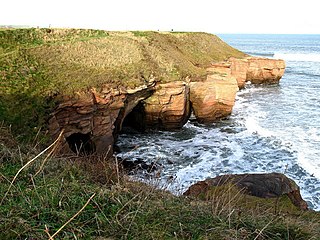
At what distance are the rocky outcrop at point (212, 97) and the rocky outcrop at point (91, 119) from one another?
4872 mm

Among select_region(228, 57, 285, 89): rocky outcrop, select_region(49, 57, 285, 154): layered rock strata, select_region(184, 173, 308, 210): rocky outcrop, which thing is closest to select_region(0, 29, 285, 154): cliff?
select_region(49, 57, 285, 154): layered rock strata

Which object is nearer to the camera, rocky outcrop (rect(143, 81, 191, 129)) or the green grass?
the green grass

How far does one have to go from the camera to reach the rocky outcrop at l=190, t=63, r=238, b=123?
1950 cm

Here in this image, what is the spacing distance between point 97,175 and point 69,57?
11.5 meters

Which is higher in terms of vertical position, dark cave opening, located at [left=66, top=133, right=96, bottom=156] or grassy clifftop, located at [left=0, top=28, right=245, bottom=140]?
grassy clifftop, located at [left=0, top=28, right=245, bottom=140]

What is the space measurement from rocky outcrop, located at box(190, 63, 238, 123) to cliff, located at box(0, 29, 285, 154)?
61 millimetres

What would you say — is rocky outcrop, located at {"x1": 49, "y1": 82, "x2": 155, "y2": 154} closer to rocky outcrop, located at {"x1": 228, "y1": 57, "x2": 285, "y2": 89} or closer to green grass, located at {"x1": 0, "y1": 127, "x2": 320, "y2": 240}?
green grass, located at {"x1": 0, "y1": 127, "x2": 320, "y2": 240}

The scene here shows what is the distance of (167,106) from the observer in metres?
17.9

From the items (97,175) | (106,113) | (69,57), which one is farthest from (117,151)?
(97,175)

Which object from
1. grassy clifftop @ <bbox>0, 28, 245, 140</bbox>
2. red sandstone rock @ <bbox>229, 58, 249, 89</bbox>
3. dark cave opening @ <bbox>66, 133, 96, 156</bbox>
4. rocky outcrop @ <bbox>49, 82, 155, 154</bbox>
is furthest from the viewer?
red sandstone rock @ <bbox>229, 58, 249, 89</bbox>

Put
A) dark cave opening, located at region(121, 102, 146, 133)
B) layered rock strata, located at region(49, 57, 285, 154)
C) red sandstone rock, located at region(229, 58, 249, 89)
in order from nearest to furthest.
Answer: layered rock strata, located at region(49, 57, 285, 154), dark cave opening, located at region(121, 102, 146, 133), red sandstone rock, located at region(229, 58, 249, 89)

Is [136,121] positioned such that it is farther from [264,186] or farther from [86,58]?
[264,186]

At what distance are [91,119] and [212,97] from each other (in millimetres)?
8755

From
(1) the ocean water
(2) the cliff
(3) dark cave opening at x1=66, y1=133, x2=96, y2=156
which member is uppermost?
(2) the cliff
